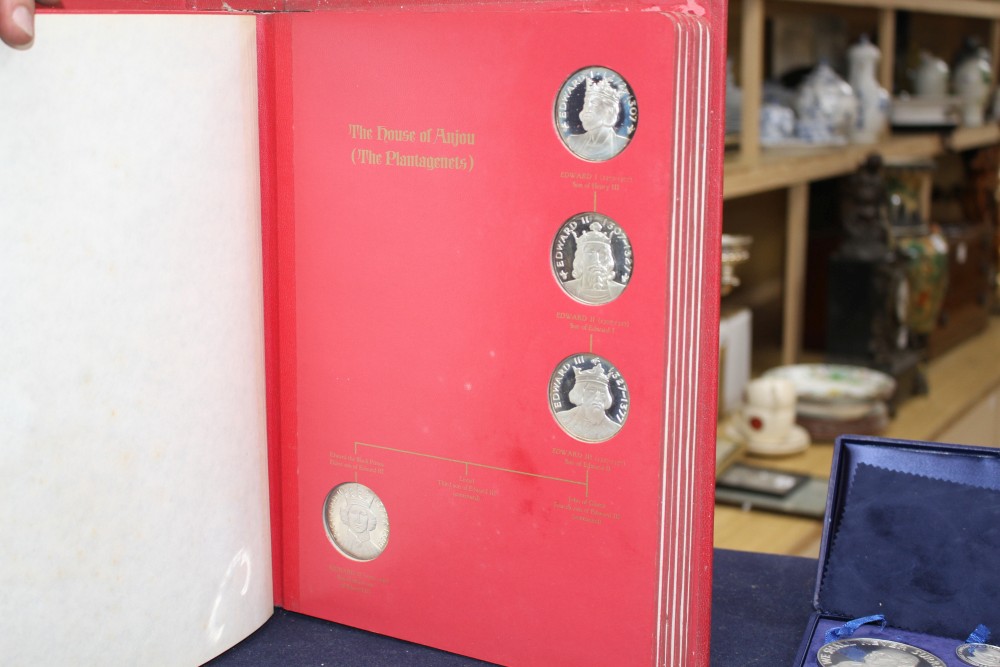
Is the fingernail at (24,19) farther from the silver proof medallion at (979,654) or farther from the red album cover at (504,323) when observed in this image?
the silver proof medallion at (979,654)

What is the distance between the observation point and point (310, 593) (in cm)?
67

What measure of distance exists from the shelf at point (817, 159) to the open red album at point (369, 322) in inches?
34.8

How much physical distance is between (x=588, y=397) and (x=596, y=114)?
0.14 meters

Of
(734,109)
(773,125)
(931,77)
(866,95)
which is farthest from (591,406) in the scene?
(931,77)

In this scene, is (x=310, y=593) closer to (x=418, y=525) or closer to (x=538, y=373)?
(x=418, y=525)

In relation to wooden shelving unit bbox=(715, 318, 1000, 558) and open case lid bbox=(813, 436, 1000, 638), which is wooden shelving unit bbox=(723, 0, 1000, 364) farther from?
open case lid bbox=(813, 436, 1000, 638)

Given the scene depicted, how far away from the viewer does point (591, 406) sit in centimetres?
56

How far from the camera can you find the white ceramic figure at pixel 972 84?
289 centimetres

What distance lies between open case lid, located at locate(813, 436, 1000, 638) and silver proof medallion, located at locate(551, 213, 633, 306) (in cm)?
18

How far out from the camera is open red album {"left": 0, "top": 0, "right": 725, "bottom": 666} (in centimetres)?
52

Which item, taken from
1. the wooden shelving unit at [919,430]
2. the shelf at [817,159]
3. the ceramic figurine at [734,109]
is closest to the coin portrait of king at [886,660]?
→ the wooden shelving unit at [919,430]

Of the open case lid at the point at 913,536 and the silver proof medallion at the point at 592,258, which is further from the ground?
the silver proof medallion at the point at 592,258

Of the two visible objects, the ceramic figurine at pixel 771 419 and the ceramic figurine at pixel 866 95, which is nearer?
the ceramic figurine at pixel 771 419

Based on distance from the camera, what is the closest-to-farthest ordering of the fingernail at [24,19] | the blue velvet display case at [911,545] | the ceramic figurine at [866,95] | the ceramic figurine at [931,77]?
the fingernail at [24,19] < the blue velvet display case at [911,545] < the ceramic figurine at [866,95] < the ceramic figurine at [931,77]
